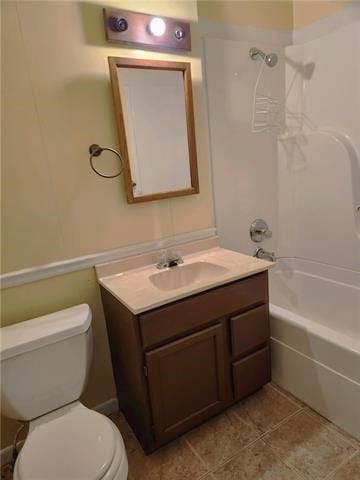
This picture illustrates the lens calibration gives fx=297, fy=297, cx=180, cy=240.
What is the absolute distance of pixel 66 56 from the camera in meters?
1.32

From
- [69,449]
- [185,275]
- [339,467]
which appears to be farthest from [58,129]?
[339,467]

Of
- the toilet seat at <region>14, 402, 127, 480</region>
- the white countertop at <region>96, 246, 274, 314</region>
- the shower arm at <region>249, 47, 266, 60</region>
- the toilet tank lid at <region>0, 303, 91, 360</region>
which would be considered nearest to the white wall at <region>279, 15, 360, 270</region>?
the shower arm at <region>249, 47, 266, 60</region>

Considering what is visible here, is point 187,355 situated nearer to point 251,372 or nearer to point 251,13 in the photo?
point 251,372

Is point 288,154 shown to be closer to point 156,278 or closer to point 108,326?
point 156,278

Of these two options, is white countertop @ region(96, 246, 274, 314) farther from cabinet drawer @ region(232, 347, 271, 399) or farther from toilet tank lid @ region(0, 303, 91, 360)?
cabinet drawer @ region(232, 347, 271, 399)

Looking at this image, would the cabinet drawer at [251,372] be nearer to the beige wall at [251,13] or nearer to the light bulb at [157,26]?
the light bulb at [157,26]

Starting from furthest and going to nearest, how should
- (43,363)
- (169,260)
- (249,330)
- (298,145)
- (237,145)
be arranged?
(298,145) < (237,145) < (169,260) < (249,330) < (43,363)

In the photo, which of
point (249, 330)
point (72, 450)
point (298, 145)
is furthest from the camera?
point (298, 145)

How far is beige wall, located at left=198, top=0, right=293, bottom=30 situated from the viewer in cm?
174

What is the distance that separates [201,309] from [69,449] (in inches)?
28.4

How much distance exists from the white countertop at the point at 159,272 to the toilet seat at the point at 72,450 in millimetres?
462

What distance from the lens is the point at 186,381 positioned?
1.39m

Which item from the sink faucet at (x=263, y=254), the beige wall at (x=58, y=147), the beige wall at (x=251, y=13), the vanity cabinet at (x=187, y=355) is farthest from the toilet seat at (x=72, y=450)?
the beige wall at (x=251, y=13)

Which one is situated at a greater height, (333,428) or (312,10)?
(312,10)
